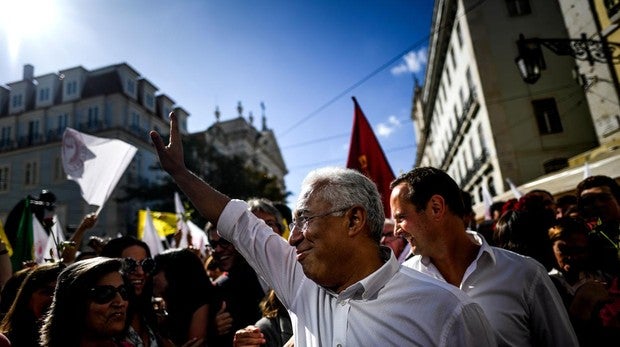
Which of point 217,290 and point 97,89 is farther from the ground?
point 97,89

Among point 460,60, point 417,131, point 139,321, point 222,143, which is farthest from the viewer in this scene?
point 417,131

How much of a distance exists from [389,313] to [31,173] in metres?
38.3

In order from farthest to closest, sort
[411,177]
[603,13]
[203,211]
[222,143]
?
[222,143] → [603,13] → [411,177] → [203,211]

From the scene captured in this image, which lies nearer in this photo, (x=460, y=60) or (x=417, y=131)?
(x=460, y=60)

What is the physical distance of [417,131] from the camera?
55719mm

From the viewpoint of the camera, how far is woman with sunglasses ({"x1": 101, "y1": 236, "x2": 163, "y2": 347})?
3.03 meters

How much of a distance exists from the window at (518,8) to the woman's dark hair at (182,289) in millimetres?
22146

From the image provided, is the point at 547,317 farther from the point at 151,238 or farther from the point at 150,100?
the point at 150,100

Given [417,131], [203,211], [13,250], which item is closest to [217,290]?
[203,211]

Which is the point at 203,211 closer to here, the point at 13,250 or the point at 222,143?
the point at 13,250

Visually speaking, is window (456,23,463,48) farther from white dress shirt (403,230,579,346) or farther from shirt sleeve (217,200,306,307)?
shirt sleeve (217,200,306,307)

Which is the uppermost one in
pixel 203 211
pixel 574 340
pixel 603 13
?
pixel 603 13

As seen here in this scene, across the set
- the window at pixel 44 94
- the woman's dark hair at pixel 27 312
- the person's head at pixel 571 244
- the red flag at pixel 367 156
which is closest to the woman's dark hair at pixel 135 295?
the woman's dark hair at pixel 27 312

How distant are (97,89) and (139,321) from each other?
1386 inches
